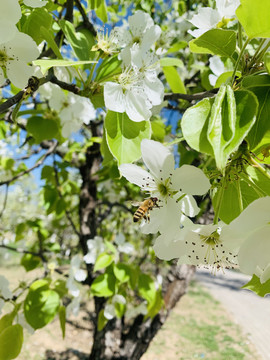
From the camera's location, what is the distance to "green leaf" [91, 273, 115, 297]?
134cm

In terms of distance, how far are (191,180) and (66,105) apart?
0.88 m

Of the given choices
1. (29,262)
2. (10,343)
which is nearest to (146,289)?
(10,343)

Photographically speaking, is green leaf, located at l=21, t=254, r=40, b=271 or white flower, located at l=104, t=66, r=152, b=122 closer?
white flower, located at l=104, t=66, r=152, b=122

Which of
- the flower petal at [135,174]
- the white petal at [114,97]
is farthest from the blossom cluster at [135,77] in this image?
the flower petal at [135,174]

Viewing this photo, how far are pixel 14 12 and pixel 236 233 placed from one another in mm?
430

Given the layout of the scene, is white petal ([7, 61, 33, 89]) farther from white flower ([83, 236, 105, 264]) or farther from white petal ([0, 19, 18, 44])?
white flower ([83, 236, 105, 264])

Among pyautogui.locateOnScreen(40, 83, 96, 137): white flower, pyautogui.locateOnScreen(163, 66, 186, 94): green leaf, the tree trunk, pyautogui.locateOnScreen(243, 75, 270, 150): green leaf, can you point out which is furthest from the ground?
pyautogui.locateOnScreen(243, 75, 270, 150): green leaf

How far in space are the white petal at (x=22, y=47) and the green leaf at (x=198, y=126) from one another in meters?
0.33

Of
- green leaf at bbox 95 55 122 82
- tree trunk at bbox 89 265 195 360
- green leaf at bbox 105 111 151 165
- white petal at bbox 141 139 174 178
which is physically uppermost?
green leaf at bbox 95 55 122 82

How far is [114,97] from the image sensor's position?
595 millimetres

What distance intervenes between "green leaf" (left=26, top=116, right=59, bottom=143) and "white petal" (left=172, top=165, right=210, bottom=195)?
30.8 inches

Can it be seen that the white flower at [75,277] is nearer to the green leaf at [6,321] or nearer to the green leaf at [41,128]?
the green leaf at [6,321]

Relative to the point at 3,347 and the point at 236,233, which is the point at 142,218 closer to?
the point at 236,233

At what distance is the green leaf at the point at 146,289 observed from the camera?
1516 millimetres
